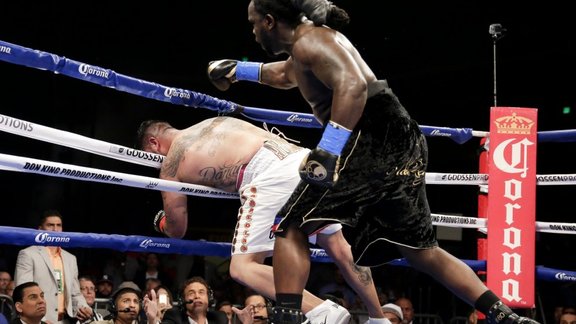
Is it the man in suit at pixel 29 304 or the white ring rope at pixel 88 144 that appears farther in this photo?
the man in suit at pixel 29 304

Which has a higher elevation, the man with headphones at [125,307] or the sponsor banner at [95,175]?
the sponsor banner at [95,175]

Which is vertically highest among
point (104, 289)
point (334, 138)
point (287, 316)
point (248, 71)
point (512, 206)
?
point (248, 71)

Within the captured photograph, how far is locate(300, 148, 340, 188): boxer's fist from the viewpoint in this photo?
214 cm

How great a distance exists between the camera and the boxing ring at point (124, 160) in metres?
2.70

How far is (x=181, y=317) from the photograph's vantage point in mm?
4113

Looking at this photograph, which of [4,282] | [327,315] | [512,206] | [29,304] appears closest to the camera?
[327,315]

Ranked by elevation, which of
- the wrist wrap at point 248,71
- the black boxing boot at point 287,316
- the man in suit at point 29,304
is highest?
the wrist wrap at point 248,71

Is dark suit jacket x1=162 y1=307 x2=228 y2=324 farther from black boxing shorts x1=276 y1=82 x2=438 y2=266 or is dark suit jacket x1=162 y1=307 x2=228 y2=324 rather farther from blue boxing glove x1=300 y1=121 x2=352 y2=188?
blue boxing glove x1=300 y1=121 x2=352 y2=188

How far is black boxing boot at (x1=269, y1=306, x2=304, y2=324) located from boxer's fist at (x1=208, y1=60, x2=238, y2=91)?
3.57ft

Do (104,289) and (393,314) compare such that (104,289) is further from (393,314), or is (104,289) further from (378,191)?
(378,191)

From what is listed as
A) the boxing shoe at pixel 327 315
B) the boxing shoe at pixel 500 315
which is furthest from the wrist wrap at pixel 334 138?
the boxing shoe at pixel 500 315

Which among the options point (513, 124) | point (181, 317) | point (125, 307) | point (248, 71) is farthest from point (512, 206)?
point (125, 307)

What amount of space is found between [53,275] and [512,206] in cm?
288

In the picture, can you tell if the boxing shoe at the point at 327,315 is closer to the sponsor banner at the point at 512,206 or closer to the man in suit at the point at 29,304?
the sponsor banner at the point at 512,206
